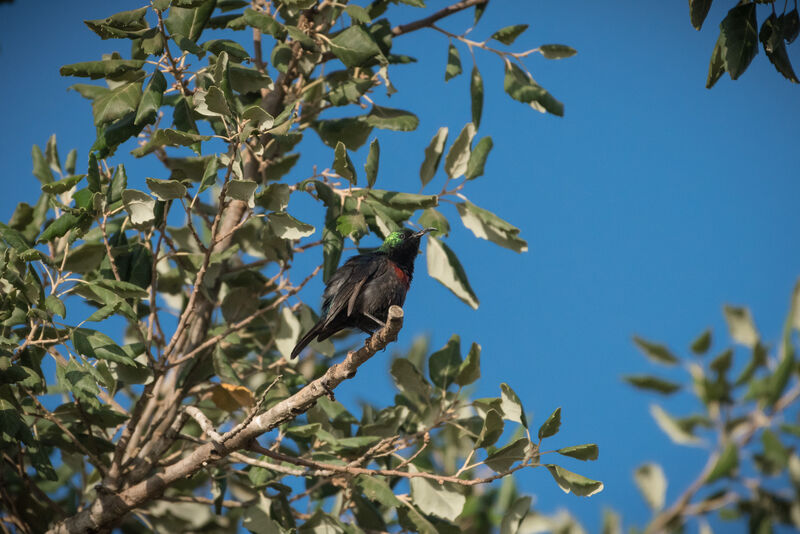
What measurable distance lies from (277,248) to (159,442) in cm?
118

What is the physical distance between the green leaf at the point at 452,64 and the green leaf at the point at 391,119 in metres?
0.35

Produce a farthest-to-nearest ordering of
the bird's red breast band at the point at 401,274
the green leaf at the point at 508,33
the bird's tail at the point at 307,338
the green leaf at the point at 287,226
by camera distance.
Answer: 1. the bird's red breast band at the point at 401,274
2. the green leaf at the point at 508,33
3. the bird's tail at the point at 307,338
4. the green leaf at the point at 287,226

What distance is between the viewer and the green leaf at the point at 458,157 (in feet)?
15.2

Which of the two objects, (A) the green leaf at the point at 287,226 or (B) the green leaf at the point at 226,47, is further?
(B) the green leaf at the point at 226,47

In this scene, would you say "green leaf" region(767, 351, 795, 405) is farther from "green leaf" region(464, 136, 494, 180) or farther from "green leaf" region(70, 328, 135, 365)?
"green leaf" region(70, 328, 135, 365)

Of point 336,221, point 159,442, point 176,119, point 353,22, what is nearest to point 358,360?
point 336,221

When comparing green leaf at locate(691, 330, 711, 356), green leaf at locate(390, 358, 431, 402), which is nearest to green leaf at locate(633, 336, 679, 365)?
green leaf at locate(691, 330, 711, 356)

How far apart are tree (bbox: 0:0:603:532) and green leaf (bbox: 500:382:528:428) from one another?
0.04 ft

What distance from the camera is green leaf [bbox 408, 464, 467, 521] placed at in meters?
4.16

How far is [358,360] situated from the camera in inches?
147

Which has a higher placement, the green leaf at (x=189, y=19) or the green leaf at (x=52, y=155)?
the green leaf at (x=189, y=19)

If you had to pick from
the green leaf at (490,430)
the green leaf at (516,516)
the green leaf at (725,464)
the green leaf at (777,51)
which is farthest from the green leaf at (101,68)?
the green leaf at (725,464)

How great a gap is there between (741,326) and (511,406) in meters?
1.08

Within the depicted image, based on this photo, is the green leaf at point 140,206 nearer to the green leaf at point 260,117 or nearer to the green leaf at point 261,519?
the green leaf at point 260,117
